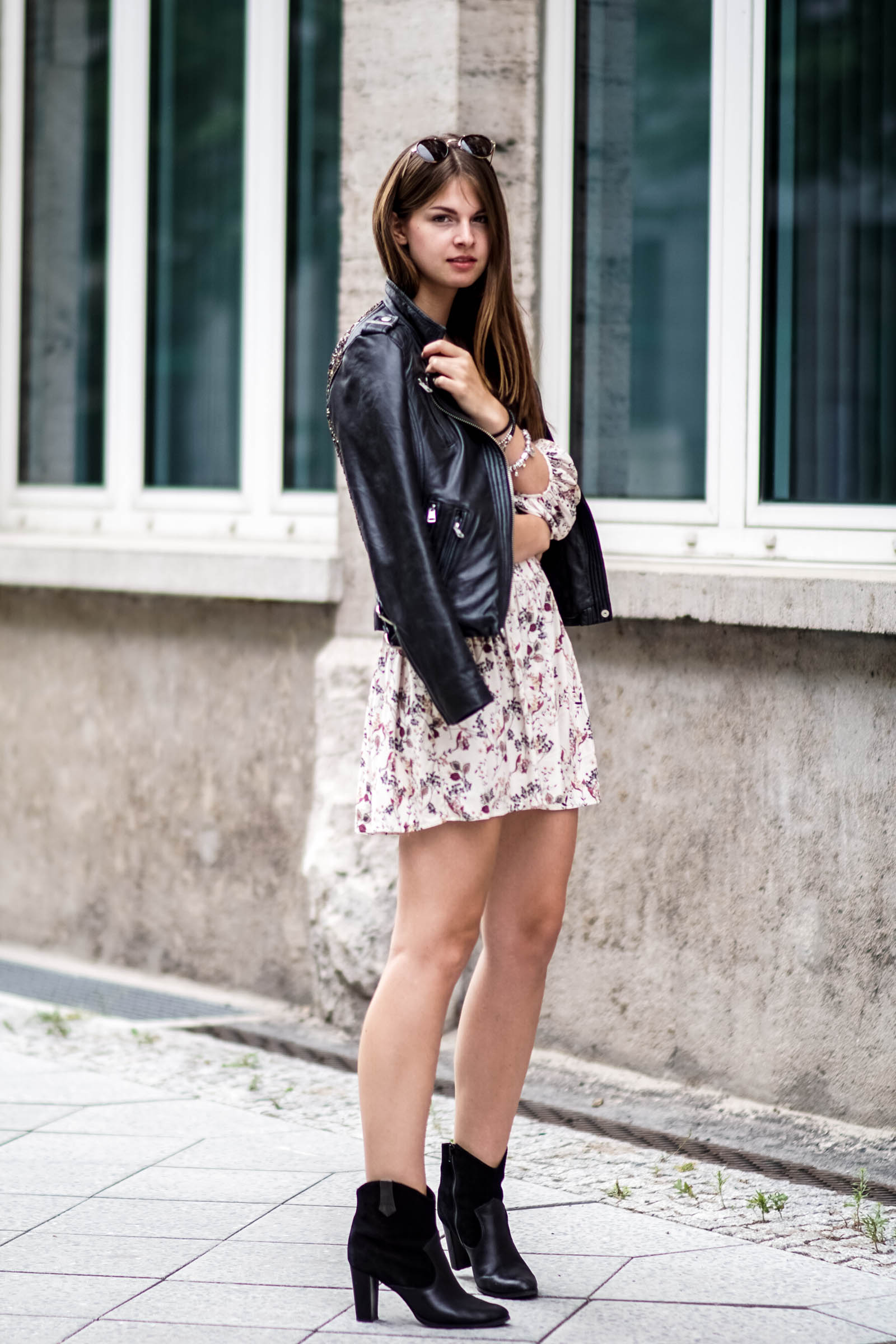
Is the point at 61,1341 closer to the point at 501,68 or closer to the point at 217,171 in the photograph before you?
the point at 501,68

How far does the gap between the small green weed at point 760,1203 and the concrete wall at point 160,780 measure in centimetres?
218

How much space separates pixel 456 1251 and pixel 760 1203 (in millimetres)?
816

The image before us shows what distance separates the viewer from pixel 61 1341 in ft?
10.4

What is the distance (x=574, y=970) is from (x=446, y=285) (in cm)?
244

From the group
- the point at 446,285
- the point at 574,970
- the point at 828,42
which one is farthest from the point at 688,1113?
the point at 828,42

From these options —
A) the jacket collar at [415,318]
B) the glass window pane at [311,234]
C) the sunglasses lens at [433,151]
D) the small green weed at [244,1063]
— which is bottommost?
the small green weed at [244,1063]

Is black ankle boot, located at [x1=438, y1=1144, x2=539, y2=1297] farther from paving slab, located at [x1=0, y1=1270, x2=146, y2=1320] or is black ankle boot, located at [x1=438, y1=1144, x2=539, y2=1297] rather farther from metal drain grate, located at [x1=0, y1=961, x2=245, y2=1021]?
metal drain grate, located at [x1=0, y1=961, x2=245, y2=1021]

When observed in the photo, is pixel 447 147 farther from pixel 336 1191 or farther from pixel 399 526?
pixel 336 1191

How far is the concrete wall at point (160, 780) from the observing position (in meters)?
5.98

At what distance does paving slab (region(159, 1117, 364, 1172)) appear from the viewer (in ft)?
13.8

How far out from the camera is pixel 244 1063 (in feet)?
17.0

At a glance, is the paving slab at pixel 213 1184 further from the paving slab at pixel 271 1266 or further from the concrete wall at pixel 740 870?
the concrete wall at pixel 740 870

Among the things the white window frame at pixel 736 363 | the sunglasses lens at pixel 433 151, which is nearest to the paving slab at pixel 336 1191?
the white window frame at pixel 736 363

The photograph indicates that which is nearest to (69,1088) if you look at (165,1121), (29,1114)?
(29,1114)
